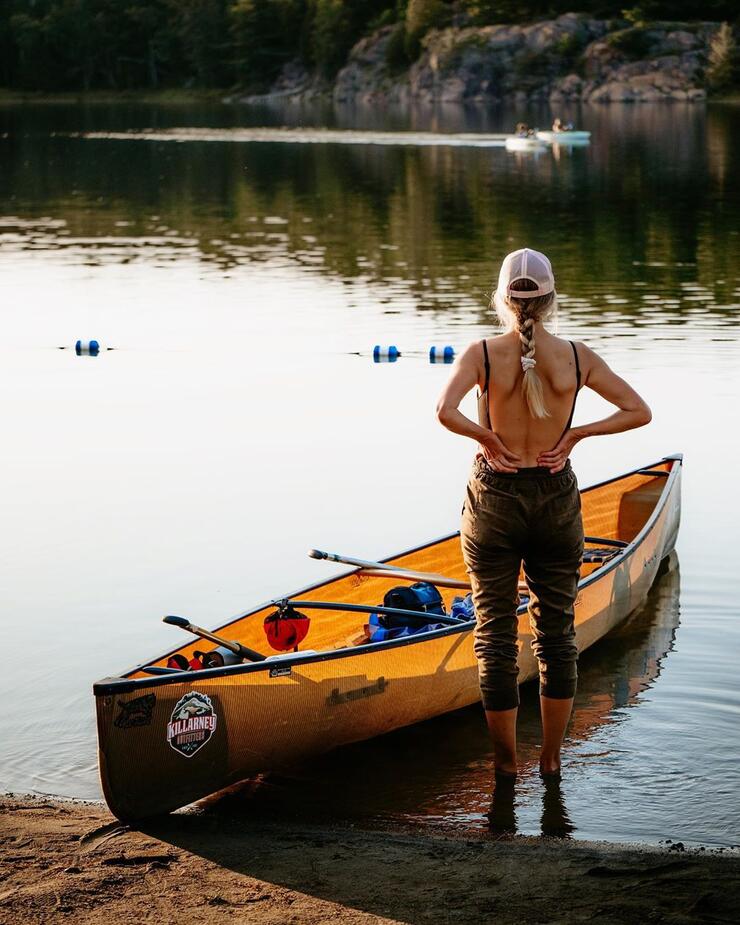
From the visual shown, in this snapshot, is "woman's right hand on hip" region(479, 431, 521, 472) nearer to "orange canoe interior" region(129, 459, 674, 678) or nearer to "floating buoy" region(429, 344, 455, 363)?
"orange canoe interior" region(129, 459, 674, 678)

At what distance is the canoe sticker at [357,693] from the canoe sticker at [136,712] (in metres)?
1.26

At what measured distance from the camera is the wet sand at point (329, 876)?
22.3 ft

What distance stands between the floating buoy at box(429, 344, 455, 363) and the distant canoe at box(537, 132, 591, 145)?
52133 millimetres

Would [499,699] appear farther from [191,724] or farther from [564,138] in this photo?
[564,138]

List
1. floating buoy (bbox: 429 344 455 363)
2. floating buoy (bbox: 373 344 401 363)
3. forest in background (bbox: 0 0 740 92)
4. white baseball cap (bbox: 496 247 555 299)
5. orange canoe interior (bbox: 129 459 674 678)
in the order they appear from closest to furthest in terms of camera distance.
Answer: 1. white baseball cap (bbox: 496 247 555 299)
2. orange canoe interior (bbox: 129 459 674 678)
3. floating buoy (bbox: 429 344 455 363)
4. floating buoy (bbox: 373 344 401 363)
5. forest in background (bbox: 0 0 740 92)

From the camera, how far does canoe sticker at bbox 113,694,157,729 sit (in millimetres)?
7648

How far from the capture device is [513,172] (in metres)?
57.8

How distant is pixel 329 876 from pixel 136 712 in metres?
1.21

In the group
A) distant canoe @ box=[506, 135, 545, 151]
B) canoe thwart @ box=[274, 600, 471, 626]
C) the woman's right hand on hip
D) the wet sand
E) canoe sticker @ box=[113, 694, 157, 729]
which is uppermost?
distant canoe @ box=[506, 135, 545, 151]

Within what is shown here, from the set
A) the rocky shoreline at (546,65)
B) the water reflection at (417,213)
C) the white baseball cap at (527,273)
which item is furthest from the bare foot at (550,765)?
the rocky shoreline at (546,65)

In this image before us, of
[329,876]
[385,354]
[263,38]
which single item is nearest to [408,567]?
[329,876]

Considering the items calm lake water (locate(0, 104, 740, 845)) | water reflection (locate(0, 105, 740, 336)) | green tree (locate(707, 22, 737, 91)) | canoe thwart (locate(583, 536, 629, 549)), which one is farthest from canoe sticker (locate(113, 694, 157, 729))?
green tree (locate(707, 22, 737, 91))

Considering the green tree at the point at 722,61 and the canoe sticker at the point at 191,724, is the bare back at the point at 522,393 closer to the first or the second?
the canoe sticker at the point at 191,724

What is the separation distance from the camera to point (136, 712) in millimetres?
7691
